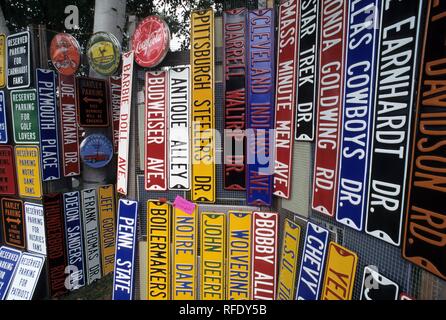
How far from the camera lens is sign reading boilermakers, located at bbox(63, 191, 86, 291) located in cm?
656

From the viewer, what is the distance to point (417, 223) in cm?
214

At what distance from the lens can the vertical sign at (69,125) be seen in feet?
→ 20.8

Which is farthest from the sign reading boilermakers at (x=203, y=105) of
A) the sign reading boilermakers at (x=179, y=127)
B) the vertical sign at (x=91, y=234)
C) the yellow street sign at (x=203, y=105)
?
the vertical sign at (x=91, y=234)

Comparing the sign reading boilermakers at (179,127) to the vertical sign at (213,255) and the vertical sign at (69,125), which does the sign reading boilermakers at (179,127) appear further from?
the vertical sign at (69,125)

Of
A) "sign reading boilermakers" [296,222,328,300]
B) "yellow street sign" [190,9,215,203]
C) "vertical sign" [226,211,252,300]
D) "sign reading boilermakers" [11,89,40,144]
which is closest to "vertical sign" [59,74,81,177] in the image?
"sign reading boilermakers" [11,89,40,144]

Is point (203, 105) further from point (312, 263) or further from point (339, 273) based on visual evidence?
point (339, 273)

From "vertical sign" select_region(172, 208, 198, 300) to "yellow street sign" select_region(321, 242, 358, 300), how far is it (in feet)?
6.52

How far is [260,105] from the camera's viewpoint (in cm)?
382

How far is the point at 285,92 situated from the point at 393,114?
1473mm

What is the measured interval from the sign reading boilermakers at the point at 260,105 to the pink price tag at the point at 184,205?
0.97 meters

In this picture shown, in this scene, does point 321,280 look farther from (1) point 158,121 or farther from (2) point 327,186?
(1) point 158,121

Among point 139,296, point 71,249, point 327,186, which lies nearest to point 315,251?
point 327,186

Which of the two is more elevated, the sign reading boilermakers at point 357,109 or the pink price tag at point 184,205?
the sign reading boilermakers at point 357,109
